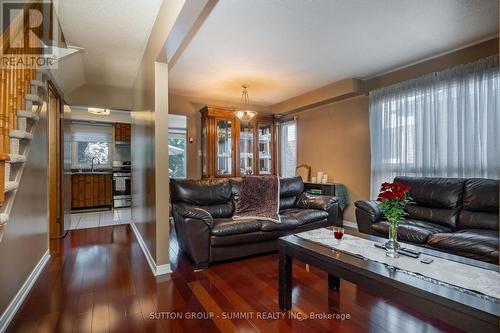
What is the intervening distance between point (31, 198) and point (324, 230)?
2921 mm

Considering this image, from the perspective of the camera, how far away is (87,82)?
4340 millimetres

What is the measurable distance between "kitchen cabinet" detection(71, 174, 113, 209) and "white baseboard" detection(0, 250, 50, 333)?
4.04 meters

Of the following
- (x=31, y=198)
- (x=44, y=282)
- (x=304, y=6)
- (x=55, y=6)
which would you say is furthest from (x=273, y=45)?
(x=44, y=282)

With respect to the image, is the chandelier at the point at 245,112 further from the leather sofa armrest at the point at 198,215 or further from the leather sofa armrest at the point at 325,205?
the leather sofa armrest at the point at 198,215

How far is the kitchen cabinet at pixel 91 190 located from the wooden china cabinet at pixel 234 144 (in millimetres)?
3348

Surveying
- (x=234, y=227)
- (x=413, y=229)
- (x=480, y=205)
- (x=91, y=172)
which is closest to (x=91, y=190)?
(x=91, y=172)

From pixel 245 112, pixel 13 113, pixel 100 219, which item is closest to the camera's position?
pixel 13 113

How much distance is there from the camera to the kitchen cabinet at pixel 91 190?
21.0ft

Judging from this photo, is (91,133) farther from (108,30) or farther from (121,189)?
(108,30)

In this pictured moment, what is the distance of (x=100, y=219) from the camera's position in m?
5.54

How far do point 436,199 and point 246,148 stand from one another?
338cm

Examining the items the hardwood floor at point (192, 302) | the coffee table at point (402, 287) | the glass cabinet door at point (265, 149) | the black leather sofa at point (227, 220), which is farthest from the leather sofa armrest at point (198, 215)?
the glass cabinet door at point (265, 149)

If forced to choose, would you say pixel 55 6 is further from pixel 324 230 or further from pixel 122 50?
pixel 324 230

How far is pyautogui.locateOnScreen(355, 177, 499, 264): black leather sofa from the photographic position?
2342 millimetres
